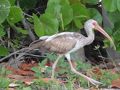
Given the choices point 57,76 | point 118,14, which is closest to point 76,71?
point 57,76

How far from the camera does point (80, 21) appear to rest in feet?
24.0

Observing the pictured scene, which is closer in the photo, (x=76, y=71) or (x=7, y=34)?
(x=76, y=71)

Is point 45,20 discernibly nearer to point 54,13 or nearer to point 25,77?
point 54,13

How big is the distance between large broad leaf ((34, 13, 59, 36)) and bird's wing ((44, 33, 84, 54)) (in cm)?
63

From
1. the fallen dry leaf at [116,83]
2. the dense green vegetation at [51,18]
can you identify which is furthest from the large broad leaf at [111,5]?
the fallen dry leaf at [116,83]

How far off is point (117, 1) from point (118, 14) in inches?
22.0

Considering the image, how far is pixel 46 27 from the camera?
6941 mm

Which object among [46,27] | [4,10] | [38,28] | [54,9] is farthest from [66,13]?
[4,10]

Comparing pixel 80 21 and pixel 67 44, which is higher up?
pixel 80 21

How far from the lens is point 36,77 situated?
20.6 ft

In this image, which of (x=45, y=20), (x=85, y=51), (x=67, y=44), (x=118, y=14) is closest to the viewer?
(x=67, y=44)

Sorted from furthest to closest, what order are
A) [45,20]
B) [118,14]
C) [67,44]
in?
[118,14] → [45,20] → [67,44]

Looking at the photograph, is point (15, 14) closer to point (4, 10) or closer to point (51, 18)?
point (4, 10)

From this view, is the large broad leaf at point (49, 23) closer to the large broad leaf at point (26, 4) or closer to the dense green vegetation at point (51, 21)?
the dense green vegetation at point (51, 21)
